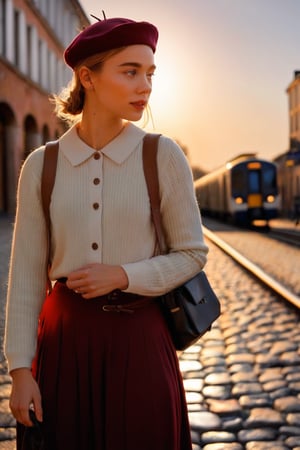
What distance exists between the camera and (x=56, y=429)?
189 cm

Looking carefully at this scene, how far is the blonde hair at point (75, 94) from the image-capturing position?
6.20 ft

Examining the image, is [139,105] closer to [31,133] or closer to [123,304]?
[123,304]

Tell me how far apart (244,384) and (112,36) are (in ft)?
12.2

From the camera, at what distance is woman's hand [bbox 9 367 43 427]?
5.99ft

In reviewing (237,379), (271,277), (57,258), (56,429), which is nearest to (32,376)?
(56,429)

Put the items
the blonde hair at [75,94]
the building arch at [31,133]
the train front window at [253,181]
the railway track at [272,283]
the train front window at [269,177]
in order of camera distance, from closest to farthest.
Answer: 1. the blonde hair at [75,94]
2. the railway track at [272,283]
3. the train front window at [253,181]
4. the train front window at [269,177]
5. the building arch at [31,133]

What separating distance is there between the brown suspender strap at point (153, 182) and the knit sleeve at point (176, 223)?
1 cm

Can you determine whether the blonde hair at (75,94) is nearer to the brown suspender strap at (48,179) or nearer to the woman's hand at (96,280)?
the brown suspender strap at (48,179)

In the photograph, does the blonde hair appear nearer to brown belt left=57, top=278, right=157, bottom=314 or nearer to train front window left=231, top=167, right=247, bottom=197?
brown belt left=57, top=278, right=157, bottom=314

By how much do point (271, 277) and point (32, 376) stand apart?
1002 centimetres

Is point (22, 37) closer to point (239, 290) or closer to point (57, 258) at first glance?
point (239, 290)

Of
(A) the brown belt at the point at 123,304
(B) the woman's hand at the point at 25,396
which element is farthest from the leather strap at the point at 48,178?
(B) the woman's hand at the point at 25,396

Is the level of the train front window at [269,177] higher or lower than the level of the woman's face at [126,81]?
higher

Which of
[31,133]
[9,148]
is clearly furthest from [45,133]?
[9,148]
